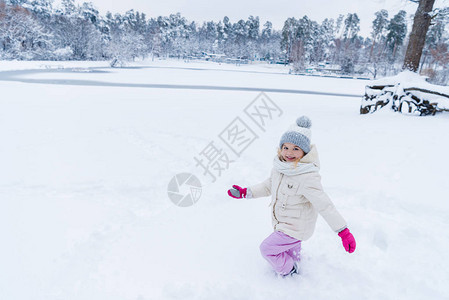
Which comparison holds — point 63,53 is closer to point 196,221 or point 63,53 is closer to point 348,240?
point 196,221

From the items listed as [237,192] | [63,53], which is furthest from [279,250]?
[63,53]

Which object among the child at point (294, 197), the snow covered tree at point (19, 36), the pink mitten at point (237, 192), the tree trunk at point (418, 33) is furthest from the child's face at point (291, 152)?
the snow covered tree at point (19, 36)

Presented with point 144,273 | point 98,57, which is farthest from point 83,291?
point 98,57

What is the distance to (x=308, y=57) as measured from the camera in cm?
5953

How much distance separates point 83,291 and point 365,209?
3.11 m

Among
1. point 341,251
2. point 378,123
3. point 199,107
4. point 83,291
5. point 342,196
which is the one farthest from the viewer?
point 199,107

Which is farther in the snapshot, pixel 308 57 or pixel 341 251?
pixel 308 57

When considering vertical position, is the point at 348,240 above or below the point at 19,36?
below

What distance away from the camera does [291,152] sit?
6.21 feet

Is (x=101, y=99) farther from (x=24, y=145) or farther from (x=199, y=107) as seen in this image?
(x=24, y=145)

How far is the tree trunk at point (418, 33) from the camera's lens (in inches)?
307

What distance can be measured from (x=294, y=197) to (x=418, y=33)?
920cm

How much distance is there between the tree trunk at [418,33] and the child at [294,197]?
8651 millimetres

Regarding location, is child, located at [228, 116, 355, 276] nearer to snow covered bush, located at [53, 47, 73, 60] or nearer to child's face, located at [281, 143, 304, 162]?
child's face, located at [281, 143, 304, 162]
